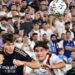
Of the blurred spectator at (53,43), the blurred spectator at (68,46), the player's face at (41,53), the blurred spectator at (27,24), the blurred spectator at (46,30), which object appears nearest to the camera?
the player's face at (41,53)

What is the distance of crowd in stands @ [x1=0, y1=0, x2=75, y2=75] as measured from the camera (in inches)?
425

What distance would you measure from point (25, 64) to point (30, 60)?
140 mm

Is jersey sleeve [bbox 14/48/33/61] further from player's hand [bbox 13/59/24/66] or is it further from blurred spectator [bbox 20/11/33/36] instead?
blurred spectator [bbox 20/11/33/36]

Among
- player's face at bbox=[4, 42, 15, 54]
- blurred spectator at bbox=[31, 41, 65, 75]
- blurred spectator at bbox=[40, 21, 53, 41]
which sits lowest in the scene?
blurred spectator at bbox=[40, 21, 53, 41]

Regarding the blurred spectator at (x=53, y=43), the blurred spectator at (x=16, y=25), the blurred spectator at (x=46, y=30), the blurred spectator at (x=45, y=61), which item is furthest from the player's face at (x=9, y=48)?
the blurred spectator at (x=16, y=25)

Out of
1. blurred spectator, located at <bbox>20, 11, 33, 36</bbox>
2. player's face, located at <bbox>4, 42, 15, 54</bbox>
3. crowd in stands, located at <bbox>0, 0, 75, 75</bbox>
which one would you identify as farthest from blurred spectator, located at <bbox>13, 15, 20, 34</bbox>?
player's face, located at <bbox>4, 42, 15, 54</bbox>

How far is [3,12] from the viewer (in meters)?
12.7

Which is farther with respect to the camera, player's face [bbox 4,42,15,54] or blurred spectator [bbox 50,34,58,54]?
blurred spectator [bbox 50,34,58,54]

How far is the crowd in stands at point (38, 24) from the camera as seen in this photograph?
10805mm

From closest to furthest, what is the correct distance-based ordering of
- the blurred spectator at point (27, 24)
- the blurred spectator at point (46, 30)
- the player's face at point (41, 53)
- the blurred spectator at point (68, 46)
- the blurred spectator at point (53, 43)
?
the player's face at point (41, 53) < the blurred spectator at point (68, 46) < the blurred spectator at point (53, 43) < the blurred spectator at point (46, 30) < the blurred spectator at point (27, 24)

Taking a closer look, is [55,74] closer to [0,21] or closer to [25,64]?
[25,64]

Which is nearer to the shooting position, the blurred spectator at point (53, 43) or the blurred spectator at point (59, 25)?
the blurred spectator at point (53, 43)

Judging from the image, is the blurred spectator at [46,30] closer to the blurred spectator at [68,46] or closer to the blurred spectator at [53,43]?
the blurred spectator at [53,43]

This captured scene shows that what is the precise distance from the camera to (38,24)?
1195 cm
